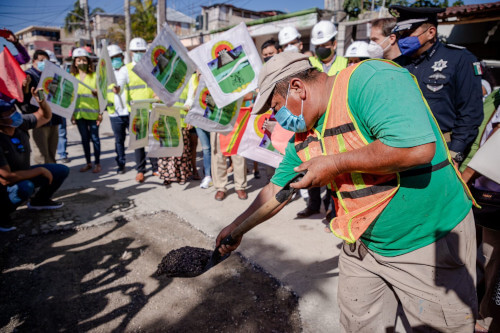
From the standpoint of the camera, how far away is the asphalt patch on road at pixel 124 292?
7.37 ft

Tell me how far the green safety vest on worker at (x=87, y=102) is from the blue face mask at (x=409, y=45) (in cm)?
505

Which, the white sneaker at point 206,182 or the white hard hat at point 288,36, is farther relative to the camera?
the white sneaker at point 206,182

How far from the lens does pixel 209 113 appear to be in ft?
13.6

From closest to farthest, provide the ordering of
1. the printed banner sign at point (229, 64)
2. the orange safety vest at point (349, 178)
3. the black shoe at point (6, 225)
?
1. the orange safety vest at point (349, 178)
2. the black shoe at point (6, 225)
3. the printed banner sign at point (229, 64)

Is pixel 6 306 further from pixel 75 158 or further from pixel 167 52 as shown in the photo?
pixel 75 158

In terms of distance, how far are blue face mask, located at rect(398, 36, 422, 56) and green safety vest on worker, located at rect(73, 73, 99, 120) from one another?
5054 mm

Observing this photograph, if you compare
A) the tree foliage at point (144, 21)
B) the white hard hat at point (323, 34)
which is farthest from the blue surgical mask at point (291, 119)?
the tree foliage at point (144, 21)

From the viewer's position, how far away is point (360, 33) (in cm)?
1109

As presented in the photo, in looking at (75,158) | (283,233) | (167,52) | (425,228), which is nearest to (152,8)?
(75,158)

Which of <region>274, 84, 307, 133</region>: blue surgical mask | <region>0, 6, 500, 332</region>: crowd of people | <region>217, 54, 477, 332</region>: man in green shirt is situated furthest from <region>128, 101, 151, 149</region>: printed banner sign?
<region>274, 84, 307, 133</region>: blue surgical mask

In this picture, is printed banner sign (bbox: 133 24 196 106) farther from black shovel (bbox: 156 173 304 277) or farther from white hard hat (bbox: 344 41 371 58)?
black shovel (bbox: 156 173 304 277)

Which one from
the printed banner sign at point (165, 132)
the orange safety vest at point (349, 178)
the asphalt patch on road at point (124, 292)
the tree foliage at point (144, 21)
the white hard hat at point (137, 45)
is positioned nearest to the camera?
the orange safety vest at point (349, 178)

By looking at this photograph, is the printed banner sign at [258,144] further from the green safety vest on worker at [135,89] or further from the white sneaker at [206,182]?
the green safety vest on worker at [135,89]

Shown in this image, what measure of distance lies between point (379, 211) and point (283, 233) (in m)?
2.41
